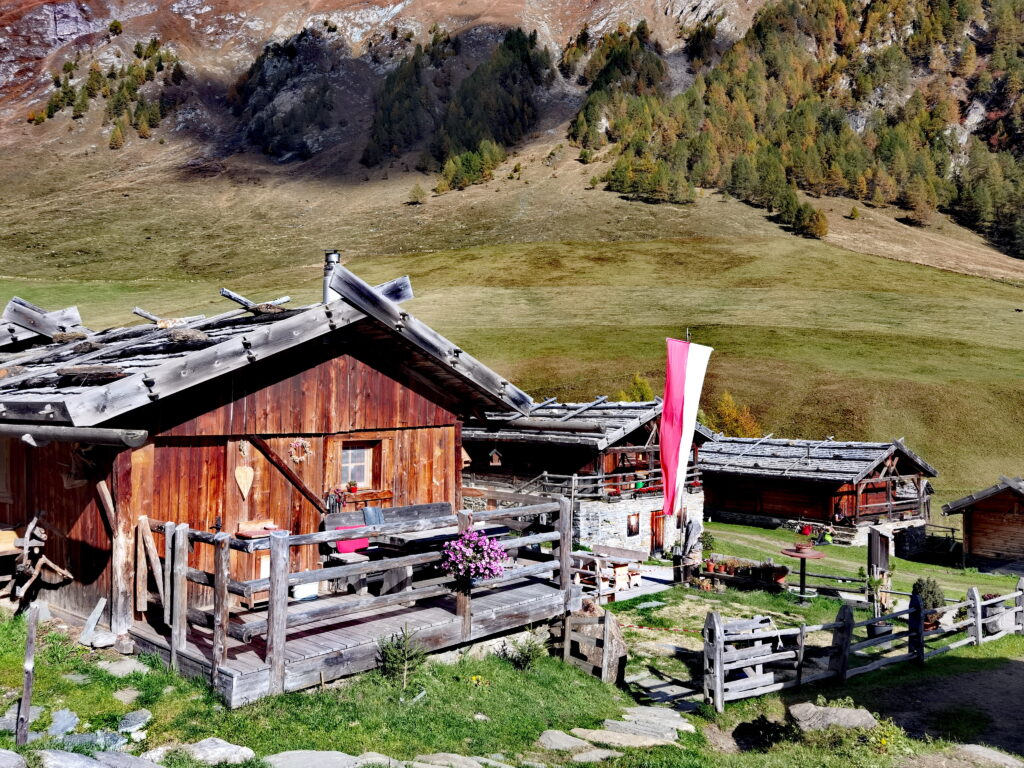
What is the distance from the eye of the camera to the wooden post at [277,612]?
897 cm

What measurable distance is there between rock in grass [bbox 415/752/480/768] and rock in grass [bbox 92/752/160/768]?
255 cm

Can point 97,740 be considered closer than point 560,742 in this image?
Yes

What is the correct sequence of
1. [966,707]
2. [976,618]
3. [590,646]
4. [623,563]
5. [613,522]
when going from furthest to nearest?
[613,522] < [623,563] < [976,618] < [966,707] < [590,646]

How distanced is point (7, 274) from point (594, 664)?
10206 cm

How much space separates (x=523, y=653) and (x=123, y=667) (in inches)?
201

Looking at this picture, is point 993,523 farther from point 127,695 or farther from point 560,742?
point 127,695

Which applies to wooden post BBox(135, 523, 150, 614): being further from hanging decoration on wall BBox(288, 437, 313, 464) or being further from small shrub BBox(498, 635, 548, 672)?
small shrub BBox(498, 635, 548, 672)

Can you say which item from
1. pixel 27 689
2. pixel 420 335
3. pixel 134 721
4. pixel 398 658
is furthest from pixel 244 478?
pixel 27 689

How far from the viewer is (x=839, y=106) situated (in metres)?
192

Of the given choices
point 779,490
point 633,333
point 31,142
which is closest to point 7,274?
point 633,333

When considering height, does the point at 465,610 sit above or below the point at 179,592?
below

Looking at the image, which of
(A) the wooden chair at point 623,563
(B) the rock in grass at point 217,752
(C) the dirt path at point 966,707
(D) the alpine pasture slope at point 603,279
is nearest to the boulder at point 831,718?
(C) the dirt path at point 966,707

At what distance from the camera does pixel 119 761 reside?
6355mm

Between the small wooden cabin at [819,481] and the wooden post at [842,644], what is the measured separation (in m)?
26.0
